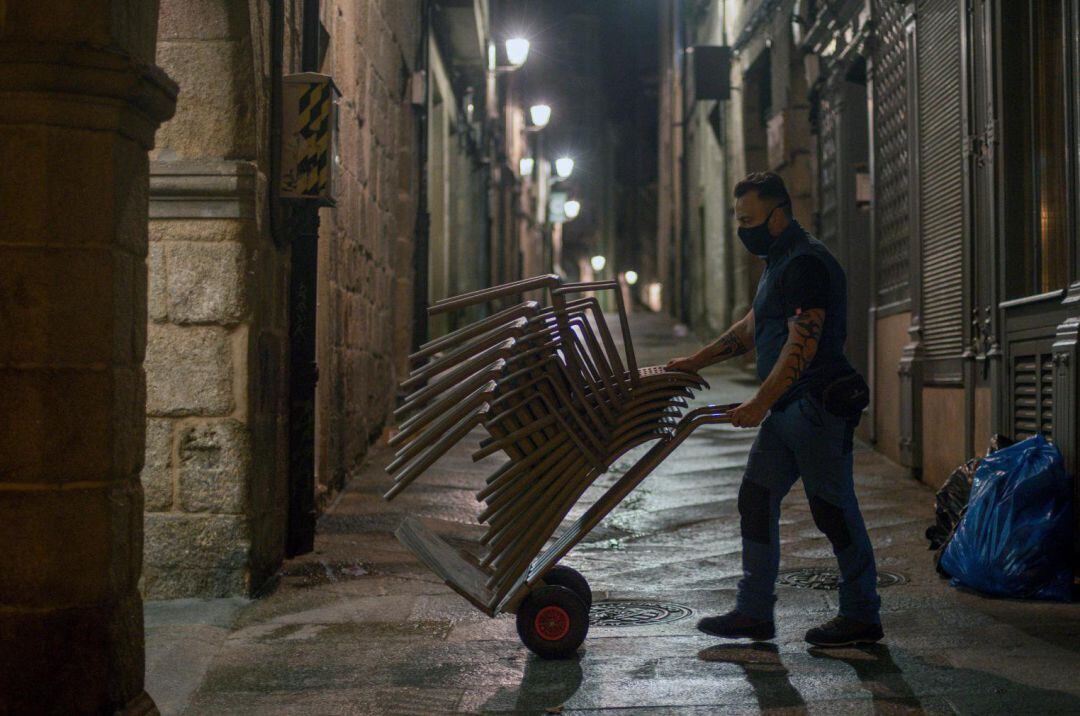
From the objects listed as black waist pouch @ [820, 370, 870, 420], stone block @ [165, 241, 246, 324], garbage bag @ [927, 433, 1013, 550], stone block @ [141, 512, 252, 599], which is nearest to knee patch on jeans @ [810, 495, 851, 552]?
black waist pouch @ [820, 370, 870, 420]

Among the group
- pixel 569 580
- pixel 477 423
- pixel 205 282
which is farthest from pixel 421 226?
pixel 477 423

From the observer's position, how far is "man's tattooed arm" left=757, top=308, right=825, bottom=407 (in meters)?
4.34

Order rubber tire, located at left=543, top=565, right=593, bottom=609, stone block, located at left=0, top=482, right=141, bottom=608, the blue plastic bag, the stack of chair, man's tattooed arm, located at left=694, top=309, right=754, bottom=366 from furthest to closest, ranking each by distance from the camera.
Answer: the blue plastic bag → man's tattooed arm, located at left=694, top=309, right=754, bottom=366 → rubber tire, located at left=543, top=565, right=593, bottom=609 → the stack of chair → stone block, located at left=0, top=482, right=141, bottom=608

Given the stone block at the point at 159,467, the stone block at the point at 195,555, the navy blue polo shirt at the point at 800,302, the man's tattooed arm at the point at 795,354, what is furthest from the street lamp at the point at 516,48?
the man's tattooed arm at the point at 795,354

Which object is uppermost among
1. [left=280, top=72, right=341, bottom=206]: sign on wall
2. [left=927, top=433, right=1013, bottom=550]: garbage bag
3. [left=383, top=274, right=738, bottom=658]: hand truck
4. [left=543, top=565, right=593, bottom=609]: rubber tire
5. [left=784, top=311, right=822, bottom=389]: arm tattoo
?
[left=280, top=72, right=341, bottom=206]: sign on wall

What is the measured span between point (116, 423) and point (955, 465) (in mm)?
5833

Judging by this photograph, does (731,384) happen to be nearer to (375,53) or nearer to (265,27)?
(375,53)

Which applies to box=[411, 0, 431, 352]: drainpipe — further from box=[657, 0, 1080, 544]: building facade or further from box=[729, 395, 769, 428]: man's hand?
box=[729, 395, 769, 428]: man's hand

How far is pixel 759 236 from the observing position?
470 cm

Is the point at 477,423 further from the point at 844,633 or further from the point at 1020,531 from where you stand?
the point at 1020,531

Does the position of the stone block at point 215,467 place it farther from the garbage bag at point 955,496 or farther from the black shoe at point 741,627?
the garbage bag at point 955,496

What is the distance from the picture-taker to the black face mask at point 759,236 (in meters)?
4.69

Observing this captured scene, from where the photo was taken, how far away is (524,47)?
21250 millimetres

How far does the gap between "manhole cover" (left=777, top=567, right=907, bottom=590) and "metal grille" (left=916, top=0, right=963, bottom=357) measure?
96.5 inches
